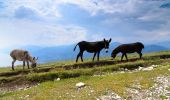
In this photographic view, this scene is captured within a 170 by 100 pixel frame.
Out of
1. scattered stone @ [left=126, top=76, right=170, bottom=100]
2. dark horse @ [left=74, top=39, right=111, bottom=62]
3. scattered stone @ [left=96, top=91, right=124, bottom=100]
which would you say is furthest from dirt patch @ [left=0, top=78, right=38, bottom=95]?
dark horse @ [left=74, top=39, right=111, bottom=62]

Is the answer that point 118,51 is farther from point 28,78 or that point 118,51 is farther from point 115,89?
point 115,89

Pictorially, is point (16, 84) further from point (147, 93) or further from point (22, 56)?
point (147, 93)

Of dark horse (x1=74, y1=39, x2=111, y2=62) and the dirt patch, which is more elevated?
dark horse (x1=74, y1=39, x2=111, y2=62)

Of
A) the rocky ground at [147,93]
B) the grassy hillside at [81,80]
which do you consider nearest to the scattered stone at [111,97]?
the rocky ground at [147,93]

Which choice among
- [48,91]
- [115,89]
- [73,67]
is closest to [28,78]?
[73,67]

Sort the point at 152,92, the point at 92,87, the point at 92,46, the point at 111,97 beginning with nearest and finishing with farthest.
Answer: the point at 111,97
the point at 152,92
the point at 92,87
the point at 92,46

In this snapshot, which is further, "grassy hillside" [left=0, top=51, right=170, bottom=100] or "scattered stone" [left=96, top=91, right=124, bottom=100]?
"grassy hillside" [left=0, top=51, right=170, bottom=100]

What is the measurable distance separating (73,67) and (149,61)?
8024 mm

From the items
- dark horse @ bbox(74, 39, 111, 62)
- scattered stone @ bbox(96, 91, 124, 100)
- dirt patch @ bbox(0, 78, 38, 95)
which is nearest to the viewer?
scattered stone @ bbox(96, 91, 124, 100)

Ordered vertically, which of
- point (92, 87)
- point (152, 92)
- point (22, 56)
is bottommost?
point (152, 92)

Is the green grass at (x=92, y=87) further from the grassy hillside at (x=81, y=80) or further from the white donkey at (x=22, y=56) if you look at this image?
the white donkey at (x=22, y=56)

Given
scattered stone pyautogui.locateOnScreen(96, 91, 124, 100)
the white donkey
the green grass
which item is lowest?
scattered stone pyautogui.locateOnScreen(96, 91, 124, 100)

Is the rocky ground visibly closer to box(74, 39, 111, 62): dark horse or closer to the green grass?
the green grass

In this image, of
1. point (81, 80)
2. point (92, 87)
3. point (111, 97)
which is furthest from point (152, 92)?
point (81, 80)
